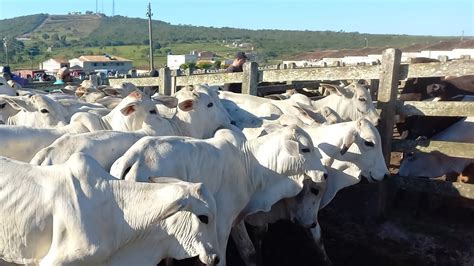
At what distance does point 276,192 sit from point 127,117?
Result: 2179 millimetres

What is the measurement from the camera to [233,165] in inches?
231

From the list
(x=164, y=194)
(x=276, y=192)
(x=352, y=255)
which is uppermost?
(x=164, y=194)

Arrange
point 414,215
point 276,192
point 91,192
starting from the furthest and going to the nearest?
point 414,215 < point 276,192 < point 91,192

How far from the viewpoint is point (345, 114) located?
8844 mm

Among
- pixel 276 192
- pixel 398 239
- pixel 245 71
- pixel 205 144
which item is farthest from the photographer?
pixel 245 71

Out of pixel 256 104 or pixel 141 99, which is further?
pixel 256 104

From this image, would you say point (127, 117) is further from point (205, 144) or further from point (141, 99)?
point (205, 144)

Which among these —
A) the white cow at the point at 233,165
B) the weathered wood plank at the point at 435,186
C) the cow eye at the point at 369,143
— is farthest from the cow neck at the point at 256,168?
the weathered wood plank at the point at 435,186

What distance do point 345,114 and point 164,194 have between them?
5.24 meters

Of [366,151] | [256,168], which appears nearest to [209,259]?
[256,168]

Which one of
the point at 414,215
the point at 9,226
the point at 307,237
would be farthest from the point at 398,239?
the point at 9,226

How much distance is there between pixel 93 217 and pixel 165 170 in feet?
4.04

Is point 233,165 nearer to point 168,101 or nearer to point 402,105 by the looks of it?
point 168,101

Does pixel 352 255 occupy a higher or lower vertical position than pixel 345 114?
lower
